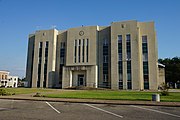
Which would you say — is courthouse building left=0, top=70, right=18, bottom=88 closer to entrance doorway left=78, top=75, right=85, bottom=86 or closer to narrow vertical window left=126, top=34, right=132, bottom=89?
entrance doorway left=78, top=75, right=85, bottom=86

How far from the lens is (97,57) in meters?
54.4

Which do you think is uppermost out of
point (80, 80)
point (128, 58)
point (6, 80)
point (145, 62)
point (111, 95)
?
point (128, 58)

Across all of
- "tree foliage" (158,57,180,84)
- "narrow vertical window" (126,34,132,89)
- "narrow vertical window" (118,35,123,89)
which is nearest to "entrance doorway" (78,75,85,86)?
"narrow vertical window" (118,35,123,89)

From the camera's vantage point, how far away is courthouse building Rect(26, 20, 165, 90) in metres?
49.5

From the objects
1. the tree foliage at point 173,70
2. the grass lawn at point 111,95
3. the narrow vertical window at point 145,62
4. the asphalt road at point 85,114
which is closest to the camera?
the asphalt road at point 85,114

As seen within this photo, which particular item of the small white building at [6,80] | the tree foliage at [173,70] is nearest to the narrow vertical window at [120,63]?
the tree foliage at [173,70]

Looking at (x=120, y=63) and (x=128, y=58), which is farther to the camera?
(x=120, y=63)

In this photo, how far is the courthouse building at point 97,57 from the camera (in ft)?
163

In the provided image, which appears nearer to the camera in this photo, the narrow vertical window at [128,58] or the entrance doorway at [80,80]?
the narrow vertical window at [128,58]

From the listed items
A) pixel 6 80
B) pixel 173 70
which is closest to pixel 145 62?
pixel 173 70

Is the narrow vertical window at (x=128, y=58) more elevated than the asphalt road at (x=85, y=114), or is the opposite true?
the narrow vertical window at (x=128, y=58)

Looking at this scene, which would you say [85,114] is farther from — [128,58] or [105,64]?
[105,64]

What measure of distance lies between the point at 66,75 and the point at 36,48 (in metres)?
15.0

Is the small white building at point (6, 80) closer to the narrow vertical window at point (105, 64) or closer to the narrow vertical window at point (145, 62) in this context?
the narrow vertical window at point (105, 64)
